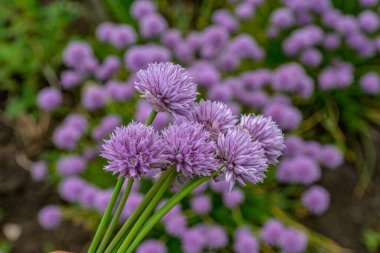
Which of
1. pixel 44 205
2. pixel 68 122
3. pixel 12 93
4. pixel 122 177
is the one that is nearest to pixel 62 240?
pixel 44 205

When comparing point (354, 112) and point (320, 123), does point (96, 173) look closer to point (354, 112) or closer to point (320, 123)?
point (320, 123)

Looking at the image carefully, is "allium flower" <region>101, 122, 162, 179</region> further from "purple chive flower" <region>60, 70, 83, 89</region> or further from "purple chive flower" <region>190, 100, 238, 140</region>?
"purple chive flower" <region>60, 70, 83, 89</region>

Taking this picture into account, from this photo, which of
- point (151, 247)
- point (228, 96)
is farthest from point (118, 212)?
point (228, 96)

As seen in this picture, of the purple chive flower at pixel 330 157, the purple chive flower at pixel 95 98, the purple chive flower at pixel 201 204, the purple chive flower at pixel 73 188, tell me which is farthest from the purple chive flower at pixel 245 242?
the purple chive flower at pixel 95 98

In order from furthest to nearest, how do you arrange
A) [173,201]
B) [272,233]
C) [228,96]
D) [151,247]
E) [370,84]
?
[370,84]
[228,96]
[272,233]
[151,247]
[173,201]

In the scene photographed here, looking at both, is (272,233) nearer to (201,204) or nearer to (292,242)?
(292,242)

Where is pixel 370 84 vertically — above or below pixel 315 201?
above

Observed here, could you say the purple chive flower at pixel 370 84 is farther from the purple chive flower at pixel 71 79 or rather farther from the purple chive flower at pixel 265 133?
the purple chive flower at pixel 265 133
